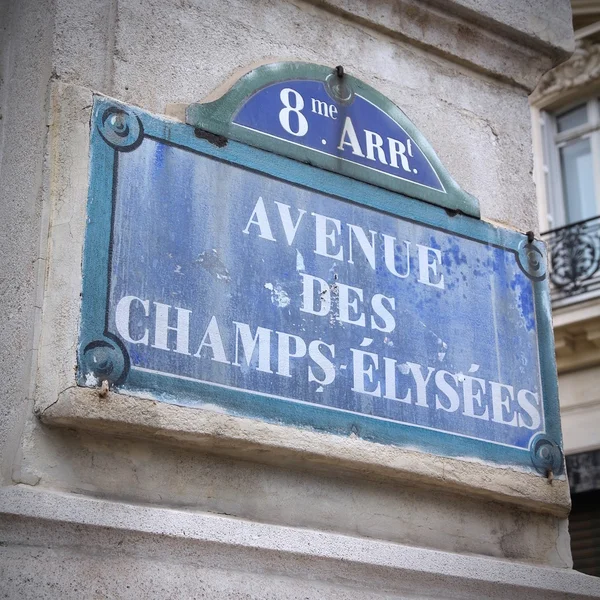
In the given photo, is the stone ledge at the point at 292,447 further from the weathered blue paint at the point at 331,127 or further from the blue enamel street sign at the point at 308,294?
the weathered blue paint at the point at 331,127

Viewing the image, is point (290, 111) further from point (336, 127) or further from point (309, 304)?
point (309, 304)

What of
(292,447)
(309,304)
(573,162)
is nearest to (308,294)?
(309,304)

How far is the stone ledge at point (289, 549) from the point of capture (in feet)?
10.6

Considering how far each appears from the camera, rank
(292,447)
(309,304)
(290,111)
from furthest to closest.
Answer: (290,111) < (309,304) < (292,447)

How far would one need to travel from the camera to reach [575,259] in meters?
13.1

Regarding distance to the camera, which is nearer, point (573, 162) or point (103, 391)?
point (103, 391)

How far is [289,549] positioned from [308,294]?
0.82 metres

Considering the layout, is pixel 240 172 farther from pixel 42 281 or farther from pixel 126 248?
pixel 42 281

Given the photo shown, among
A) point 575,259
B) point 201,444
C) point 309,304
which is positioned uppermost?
point 575,259

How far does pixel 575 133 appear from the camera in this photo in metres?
14.0

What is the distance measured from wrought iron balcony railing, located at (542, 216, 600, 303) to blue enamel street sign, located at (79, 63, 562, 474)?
27.3ft

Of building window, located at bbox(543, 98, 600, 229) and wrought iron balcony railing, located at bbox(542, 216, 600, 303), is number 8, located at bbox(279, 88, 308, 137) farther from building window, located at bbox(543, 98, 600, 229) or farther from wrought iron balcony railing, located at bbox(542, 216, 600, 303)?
building window, located at bbox(543, 98, 600, 229)

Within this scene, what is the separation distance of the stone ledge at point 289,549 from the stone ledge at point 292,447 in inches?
8.1

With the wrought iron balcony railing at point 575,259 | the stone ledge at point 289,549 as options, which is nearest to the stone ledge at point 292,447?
the stone ledge at point 289,549
